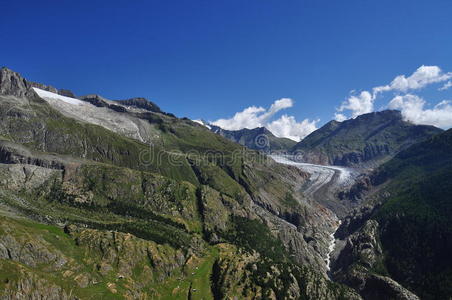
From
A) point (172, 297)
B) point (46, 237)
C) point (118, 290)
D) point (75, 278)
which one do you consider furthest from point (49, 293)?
point (172, 297)

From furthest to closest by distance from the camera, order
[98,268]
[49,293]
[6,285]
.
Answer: [98,268]
[49,293]
[6,285]

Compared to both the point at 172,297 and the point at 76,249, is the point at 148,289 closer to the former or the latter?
the point at 172,297

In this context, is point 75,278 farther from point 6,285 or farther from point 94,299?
point 6,285

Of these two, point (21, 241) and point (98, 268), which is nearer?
point (21, 241)

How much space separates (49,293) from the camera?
154 metres

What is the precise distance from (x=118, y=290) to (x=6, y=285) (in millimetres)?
56000

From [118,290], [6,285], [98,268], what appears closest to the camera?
[6,285]

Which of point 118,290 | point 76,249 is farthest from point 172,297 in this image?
point 76,249

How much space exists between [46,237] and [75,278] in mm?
38341

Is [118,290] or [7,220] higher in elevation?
[7,220]

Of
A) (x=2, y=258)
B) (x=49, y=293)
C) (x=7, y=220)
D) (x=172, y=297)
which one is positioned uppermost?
(x=7, y=220)

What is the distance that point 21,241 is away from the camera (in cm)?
17438

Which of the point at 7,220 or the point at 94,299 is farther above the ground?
the point at 7,220

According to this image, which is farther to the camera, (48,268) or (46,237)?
(46,237)
